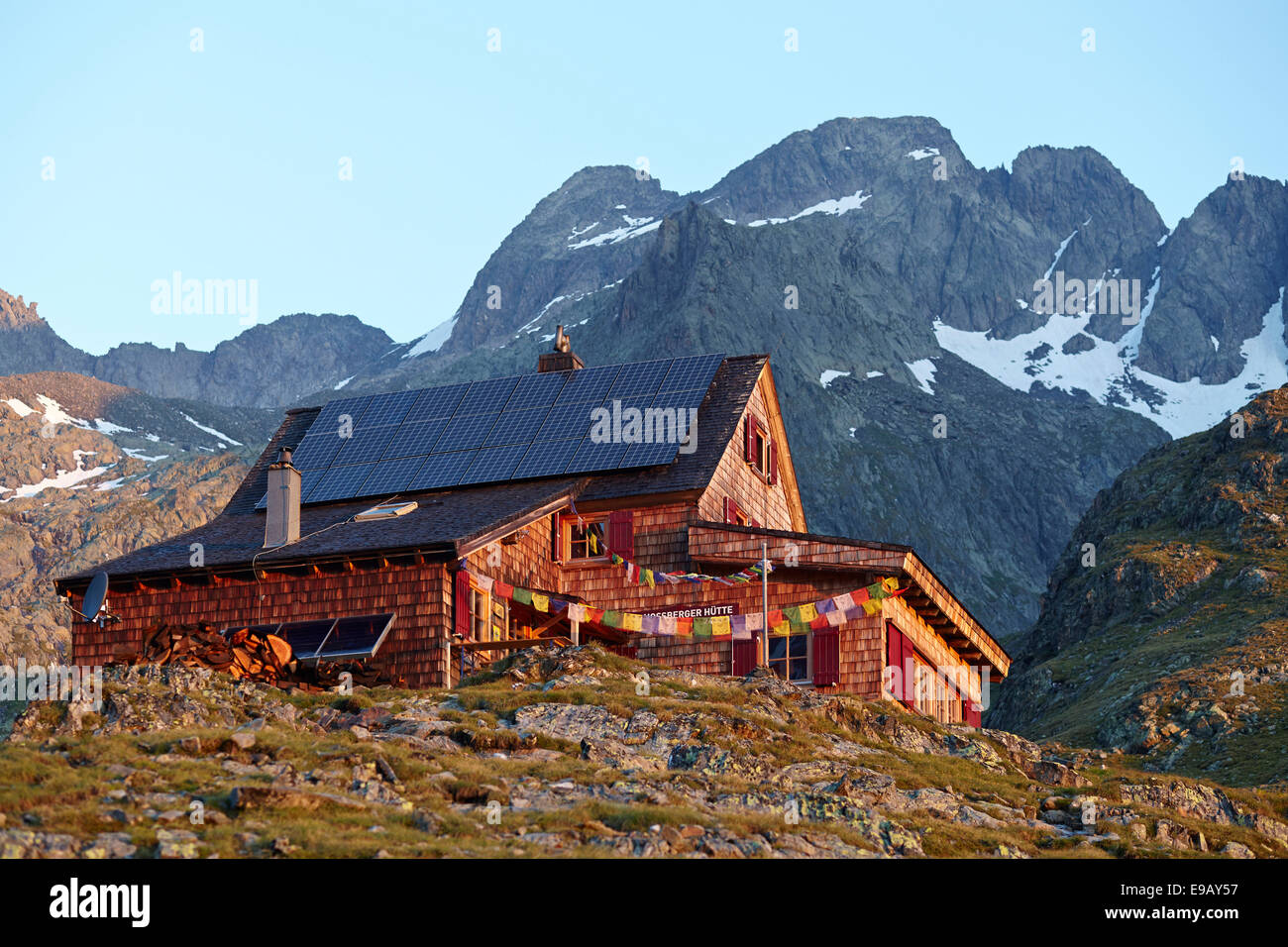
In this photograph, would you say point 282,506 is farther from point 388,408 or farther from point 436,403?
point 388,408

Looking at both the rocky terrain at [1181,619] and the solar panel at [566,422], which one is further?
the rocky terrain at [1181,619]

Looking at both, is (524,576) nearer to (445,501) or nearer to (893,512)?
(445,501)

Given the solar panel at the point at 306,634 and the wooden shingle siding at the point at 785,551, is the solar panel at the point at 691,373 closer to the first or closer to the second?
the wooden shingle siding at the point at 785,551

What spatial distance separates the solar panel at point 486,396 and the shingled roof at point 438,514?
4.84 metres

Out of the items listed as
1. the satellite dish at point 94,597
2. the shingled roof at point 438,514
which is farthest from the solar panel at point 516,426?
the satellite dish at point 94,597

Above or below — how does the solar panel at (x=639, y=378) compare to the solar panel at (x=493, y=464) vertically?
above

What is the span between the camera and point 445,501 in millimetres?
43531

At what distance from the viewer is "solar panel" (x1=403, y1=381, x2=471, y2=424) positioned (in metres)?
49.9

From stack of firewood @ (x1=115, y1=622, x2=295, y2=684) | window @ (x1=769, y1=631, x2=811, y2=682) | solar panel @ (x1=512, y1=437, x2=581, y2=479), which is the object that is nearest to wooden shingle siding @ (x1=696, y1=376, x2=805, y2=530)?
solar panel @ (x1=512, y1=437, x2=581, y2=479)

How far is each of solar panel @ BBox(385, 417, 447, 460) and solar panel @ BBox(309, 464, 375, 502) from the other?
97cm

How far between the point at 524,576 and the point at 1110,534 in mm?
64464

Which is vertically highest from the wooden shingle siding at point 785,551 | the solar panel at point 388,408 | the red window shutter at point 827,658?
the solar panel at point 388,408

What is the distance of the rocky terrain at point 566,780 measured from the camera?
19.5m
